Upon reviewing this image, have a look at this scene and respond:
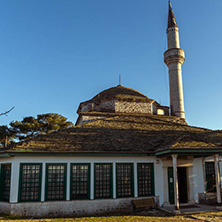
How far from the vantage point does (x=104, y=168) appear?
11883 mm

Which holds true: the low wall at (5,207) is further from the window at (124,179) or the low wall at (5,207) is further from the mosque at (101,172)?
the window at (124,179)

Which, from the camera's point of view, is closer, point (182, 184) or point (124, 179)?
point (124, 179)

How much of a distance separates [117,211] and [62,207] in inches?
108

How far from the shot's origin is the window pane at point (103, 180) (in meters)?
11.5

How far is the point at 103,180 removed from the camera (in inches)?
461

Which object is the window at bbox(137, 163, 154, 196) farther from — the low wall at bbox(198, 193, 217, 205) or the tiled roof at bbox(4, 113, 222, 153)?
the low wall at bbox(198, 193, 217, 205)

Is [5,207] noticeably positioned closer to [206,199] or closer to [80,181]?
[80,181]

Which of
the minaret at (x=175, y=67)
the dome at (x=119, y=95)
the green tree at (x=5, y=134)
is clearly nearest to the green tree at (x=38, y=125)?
the green tree at (x=5, y=134)

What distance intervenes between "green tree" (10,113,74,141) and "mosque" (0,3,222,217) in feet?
65.2

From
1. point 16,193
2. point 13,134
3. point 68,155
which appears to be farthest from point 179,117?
point 13,134

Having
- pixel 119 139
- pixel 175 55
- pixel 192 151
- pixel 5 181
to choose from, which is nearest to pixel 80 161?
pixel 119 139

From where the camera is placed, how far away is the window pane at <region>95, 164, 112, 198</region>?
11.5 meters

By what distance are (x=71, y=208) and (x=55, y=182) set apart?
1.47m

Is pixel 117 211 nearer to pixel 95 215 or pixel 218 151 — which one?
pixel 95 215
